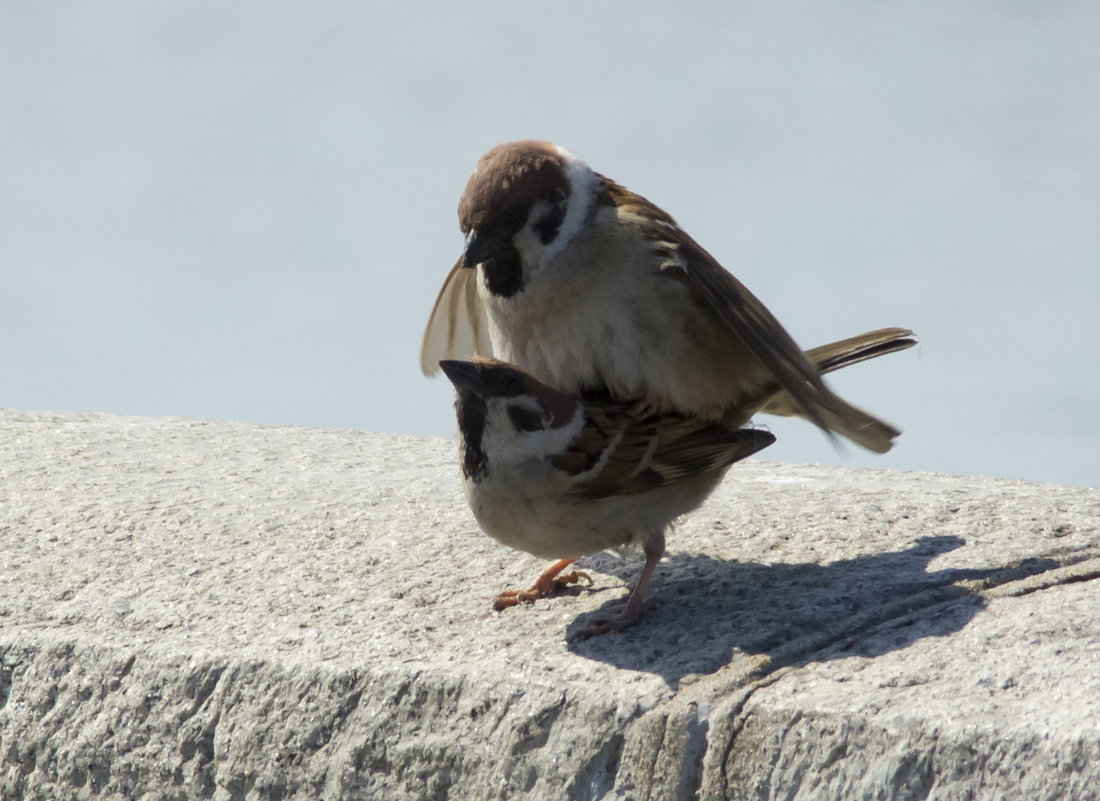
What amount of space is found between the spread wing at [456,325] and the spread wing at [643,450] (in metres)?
0.76

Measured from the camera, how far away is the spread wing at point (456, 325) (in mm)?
3551

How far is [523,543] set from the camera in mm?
2691

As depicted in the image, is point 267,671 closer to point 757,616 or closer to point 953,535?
point 757,616

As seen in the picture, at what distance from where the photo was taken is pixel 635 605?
2.68 metres

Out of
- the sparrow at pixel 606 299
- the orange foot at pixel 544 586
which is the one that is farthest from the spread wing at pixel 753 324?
the orange foot at pixel 544 586

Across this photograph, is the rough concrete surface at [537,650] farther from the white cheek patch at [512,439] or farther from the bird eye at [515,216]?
the bird eye at [515,216]

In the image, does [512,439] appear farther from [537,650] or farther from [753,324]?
[753,324]

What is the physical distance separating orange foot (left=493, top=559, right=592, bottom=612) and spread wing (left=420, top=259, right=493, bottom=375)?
762mm

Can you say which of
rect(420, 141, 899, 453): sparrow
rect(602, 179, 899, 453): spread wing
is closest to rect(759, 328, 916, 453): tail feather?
rect(602, 179, 899, 453): spread wing

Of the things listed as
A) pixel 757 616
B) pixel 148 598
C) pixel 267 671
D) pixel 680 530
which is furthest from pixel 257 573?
pixel 757 616

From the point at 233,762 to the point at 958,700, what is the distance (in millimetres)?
1389

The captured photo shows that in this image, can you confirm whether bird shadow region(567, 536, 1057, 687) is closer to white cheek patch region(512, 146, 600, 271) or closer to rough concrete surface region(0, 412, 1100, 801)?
rough concrete surface region(0, 412, 1100, 801)

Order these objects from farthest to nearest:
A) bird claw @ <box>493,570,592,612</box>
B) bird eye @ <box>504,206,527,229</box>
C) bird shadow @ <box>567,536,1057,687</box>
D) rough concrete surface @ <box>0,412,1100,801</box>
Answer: bird claw @ <box>493,570,592,612</box>
bird eye @ <box>504,206,527,229</box>
bird shadow @ <box>567,536,1057,687</box>
rough concrete surface @ <box>0,412,1100,801</box>

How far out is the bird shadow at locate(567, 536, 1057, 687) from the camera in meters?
2.43
